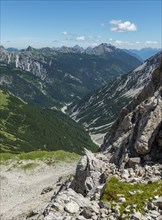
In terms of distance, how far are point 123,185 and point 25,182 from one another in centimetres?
6668

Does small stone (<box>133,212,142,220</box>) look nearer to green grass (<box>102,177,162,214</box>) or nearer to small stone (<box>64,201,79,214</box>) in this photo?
green grass (<box>102,177,162,214</box>)

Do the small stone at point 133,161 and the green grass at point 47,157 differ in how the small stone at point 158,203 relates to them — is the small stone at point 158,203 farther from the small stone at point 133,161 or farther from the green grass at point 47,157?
the green grass at point 47,157

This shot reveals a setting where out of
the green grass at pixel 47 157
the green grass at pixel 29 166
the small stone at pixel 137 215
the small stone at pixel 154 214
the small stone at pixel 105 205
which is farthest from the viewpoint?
the green grass at pixel 47 157

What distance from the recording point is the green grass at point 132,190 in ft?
86.6

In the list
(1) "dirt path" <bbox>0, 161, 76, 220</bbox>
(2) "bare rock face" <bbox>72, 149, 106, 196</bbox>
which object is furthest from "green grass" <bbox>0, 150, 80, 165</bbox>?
(2) "bare rock face" <bbox>72, 149, 106, 196</bbox>

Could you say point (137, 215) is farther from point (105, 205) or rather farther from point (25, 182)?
point (25, 182)

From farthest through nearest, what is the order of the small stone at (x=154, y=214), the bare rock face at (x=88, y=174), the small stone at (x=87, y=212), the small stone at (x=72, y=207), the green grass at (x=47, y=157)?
the green grass at (x=47, y=157) → the bare rock face at (x=88, y=174) → the small stone at (x=72, y=207) → the small stone at (x=87, y=212) → the small stone at (x=154, y=214)

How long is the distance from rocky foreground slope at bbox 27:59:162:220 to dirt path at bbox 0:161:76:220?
2504 centimetres

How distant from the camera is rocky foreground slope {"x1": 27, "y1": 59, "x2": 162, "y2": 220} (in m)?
25.9

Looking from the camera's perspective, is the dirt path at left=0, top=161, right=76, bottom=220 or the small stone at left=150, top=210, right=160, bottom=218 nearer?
the small stone at left=150, top=210, right=160, bottom=218

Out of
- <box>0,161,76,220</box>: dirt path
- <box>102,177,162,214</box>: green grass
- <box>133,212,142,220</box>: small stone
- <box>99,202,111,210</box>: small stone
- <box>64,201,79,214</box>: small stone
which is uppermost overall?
<box>102,177,162,214</box>: green grass

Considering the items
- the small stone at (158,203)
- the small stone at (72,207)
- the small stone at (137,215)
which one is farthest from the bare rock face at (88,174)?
the small stone at (137,215)

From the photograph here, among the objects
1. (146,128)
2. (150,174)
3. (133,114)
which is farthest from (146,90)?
(150,174)

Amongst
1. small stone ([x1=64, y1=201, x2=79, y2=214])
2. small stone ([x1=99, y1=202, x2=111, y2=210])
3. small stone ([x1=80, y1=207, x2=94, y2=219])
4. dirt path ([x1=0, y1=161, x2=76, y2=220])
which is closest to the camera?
small stone ([x1=80, y1=207, x2=94, y2=219])
